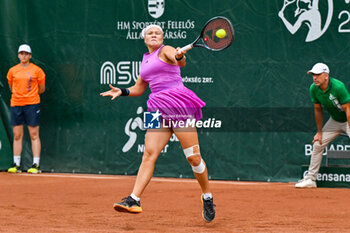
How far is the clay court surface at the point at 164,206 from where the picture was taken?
5609 millimetres

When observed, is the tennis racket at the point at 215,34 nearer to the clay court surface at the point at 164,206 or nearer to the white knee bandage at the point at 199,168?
the white knee bandage at the point at 199,168

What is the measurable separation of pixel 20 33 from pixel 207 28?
18.6 feet

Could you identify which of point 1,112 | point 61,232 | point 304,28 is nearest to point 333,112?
point 304,28

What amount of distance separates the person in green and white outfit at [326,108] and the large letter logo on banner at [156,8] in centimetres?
257

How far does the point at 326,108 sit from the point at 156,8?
118 inches

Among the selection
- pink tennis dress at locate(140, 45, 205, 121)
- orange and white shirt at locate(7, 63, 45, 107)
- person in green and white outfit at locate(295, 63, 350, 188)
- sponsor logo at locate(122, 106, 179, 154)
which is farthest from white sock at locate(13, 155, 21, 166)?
pink tennis dress at locate(140, 45, 205, 121)

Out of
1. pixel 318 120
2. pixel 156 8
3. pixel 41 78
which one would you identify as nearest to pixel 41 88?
pixel 41 78

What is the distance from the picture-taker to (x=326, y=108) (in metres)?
8.59

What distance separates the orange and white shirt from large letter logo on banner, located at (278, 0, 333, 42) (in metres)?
3.93

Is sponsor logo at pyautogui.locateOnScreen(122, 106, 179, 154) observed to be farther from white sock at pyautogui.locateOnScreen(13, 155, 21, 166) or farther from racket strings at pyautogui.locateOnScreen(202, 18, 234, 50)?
racket strings at pyautogui.locateOnScreen(202, 18, 234, 50)

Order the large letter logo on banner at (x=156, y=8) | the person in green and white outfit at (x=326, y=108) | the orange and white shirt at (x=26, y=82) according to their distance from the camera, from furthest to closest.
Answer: the orange and white shirt at (x=26, y=82)
the large letter logo on banner at (x=156, y=8)
the person in green and white outfit at (x=326, y=108)

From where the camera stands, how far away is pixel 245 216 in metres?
6.24

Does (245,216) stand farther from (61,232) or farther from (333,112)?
(333,112)

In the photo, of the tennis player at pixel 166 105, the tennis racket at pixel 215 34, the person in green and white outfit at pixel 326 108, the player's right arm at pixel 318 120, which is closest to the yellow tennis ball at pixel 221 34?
the tennis racket at pixel 215 34
